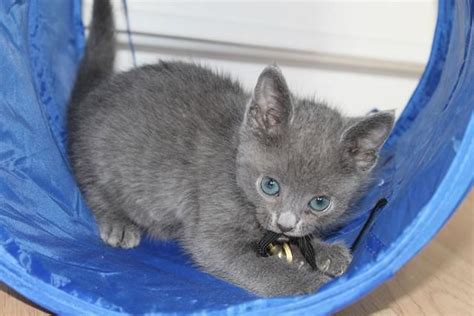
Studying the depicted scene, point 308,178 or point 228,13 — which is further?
point 228,13

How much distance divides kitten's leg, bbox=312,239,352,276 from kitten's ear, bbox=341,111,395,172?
0.25 m

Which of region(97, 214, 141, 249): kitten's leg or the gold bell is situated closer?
the gold bell

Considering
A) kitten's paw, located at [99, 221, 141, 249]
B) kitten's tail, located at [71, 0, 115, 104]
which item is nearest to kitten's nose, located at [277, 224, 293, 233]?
kitten's paw, located at [99, 221, 141, 249]

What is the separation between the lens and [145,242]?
226 cm

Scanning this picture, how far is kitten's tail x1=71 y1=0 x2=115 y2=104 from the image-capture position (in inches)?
97.7

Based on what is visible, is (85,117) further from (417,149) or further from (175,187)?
(417,149)

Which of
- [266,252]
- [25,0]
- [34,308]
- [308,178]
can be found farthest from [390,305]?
[25,0]

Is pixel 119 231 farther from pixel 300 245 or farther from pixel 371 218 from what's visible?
pixel 371 218

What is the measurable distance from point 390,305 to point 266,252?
0.48m

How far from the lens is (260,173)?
183 cm

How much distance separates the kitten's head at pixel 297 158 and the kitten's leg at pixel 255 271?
0.37ft

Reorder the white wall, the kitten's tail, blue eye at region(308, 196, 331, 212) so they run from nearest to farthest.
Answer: blue eye at region(308, 196, 331, 212) < the kitten's tail < the white wall

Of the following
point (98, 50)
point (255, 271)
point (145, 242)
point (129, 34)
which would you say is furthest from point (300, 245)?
point (129, 34)

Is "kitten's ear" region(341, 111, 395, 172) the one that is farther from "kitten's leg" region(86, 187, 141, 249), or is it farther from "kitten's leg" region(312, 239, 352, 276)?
"kitten's leg" region(86, 187, 141, 249)
